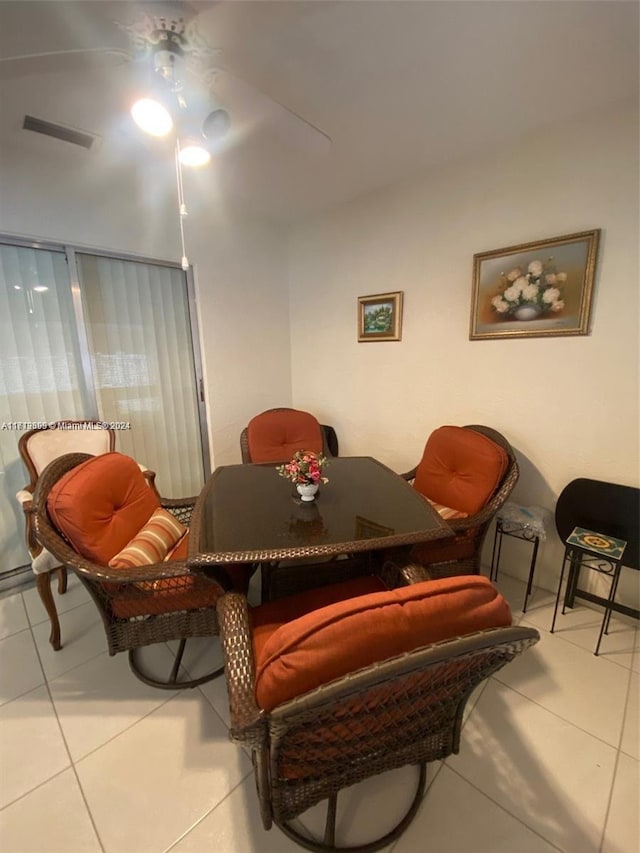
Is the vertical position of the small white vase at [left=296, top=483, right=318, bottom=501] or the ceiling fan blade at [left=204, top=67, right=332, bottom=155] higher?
the ceiling fan blade at [left=204, top=67, right=332, bottom=155]

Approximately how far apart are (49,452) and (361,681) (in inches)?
90.0

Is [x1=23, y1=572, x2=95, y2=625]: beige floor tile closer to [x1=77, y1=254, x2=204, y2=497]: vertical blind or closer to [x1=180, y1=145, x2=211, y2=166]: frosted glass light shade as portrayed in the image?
[x1=77, y1=254, x2=204, y2=497]: vertical blind

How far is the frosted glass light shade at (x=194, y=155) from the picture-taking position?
1316 mm

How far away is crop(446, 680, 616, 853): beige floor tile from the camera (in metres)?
1.09

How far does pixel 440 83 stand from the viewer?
147cm

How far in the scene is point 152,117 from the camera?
113 cm

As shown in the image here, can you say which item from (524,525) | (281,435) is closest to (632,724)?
(524,525)

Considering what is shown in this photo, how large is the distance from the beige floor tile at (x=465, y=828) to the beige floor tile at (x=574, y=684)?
0.49 m

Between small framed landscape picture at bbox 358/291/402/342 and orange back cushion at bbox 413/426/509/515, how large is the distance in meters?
0.91

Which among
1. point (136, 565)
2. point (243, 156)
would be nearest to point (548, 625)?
point (136, 565)

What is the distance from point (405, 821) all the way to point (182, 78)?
8.07 ft

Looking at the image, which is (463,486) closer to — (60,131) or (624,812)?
(624,812)

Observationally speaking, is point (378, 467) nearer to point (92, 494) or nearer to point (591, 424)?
point (591, 424)

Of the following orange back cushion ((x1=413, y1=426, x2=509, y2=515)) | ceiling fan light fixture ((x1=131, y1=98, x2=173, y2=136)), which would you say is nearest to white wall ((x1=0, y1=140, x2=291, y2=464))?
ceiling fan light fixture ((x1=131, y1=98, x2=173, y2=136))
